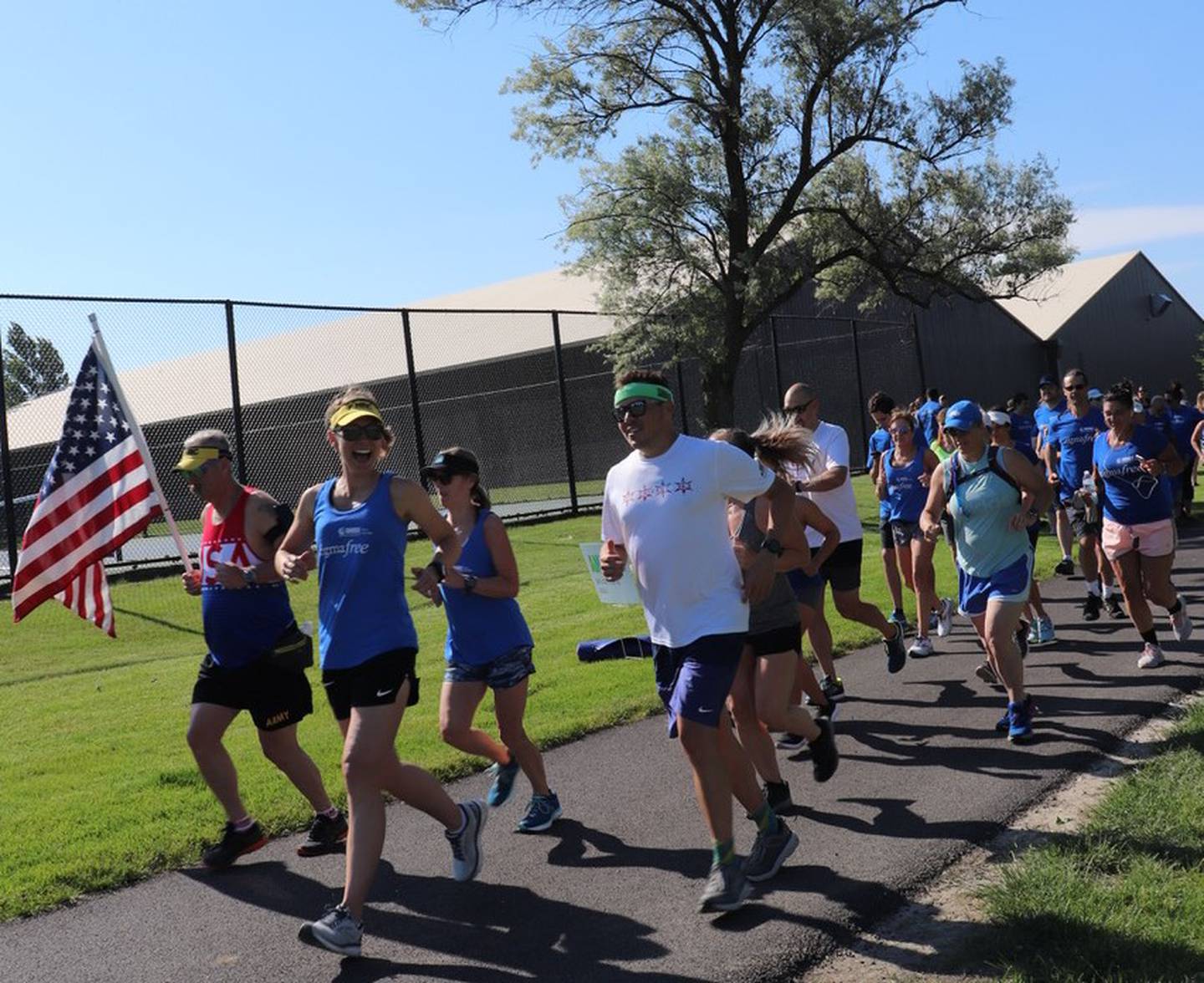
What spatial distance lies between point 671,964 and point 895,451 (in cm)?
746

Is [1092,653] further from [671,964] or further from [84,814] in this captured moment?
[84,814]

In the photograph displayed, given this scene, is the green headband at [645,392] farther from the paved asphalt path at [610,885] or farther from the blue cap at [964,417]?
the blue cap at [964,417]

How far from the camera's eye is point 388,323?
20.7 meters

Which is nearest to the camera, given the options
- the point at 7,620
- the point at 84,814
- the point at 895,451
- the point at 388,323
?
the point at 84,814

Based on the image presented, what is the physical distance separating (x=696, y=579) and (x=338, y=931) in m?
1.80

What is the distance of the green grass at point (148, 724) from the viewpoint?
618 cm

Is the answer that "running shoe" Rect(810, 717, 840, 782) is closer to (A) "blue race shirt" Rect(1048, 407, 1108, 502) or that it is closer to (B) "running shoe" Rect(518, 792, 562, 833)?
(B) "running shoe" Rect(518, 792, 562, 833)

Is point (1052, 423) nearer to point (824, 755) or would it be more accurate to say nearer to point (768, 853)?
point (824, 755)

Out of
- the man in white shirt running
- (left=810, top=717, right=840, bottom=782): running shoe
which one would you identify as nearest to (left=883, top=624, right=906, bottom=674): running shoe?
(left=810, top=717, right=840, bottom=782): running shoe

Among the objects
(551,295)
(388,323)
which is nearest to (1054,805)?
(388,323)

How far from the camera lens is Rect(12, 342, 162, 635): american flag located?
6.70 meters

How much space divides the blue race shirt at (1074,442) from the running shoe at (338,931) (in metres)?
9.68

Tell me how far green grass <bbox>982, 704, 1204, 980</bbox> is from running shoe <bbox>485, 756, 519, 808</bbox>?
2452mm

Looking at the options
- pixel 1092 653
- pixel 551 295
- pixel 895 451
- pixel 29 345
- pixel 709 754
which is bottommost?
pixel 1092 653
